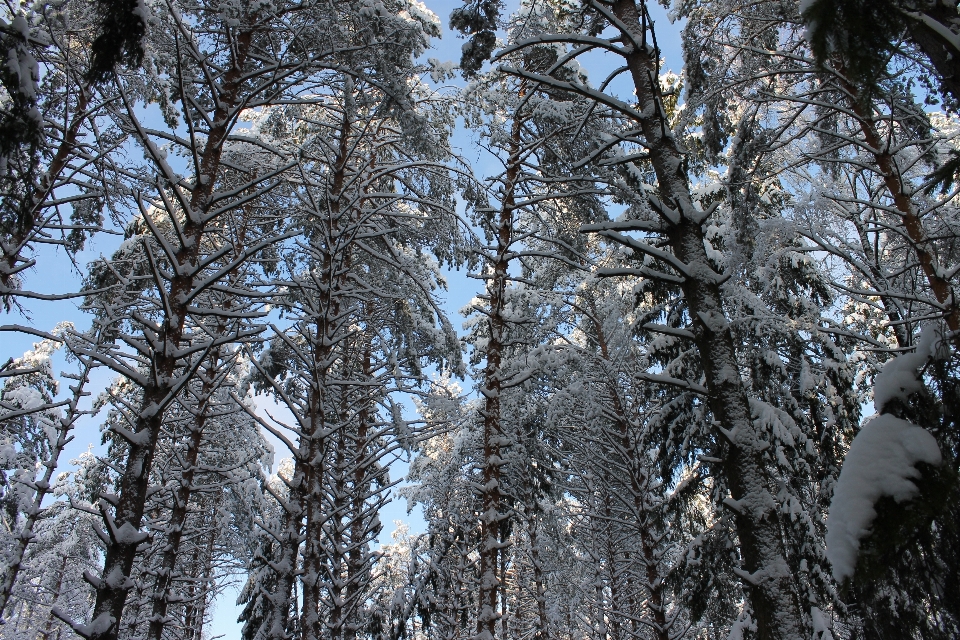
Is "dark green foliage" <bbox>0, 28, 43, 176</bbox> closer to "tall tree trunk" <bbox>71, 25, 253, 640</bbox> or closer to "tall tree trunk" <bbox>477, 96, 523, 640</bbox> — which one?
"tall tree trunk" <bbox>71, 25, 253, 640</bbox>

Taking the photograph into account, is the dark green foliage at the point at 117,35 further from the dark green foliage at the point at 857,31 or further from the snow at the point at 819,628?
Answer: the snow at the point at 819,628

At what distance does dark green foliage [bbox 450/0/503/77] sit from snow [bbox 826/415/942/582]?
740cm

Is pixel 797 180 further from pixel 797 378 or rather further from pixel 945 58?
pixel 945 58

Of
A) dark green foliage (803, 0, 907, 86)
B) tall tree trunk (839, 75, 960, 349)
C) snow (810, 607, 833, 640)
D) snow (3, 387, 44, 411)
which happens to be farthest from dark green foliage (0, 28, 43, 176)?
snow (3, 387, 44, 411)

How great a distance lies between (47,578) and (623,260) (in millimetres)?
29426

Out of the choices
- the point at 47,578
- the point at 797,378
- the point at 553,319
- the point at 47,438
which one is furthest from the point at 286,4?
the point at 47,578

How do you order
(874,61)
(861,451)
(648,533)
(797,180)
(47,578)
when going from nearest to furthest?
(861,451) < (874,61) < (648,533) < (797,180) < (47,578)

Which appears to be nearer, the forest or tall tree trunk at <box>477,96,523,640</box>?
the forest

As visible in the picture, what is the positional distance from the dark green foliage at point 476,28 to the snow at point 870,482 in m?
7.40

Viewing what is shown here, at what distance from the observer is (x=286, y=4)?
22.7 ft

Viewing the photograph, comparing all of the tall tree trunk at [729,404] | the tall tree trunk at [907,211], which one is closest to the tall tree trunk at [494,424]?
the tall tree trunk at [729,404]

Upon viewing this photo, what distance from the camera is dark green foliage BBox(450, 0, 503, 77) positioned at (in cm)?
755

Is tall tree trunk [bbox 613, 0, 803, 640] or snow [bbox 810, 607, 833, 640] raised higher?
tall tree trunk [bbox 613, 0, 803, 640]

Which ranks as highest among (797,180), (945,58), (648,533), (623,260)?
(797,180)
